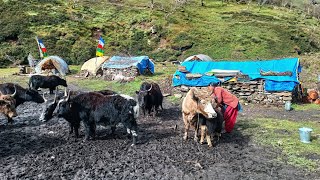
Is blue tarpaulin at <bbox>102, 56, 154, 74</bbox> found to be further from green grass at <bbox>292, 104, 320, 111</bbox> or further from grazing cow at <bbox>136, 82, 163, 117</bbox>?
green grass at <bbox>292, 104, 320, 111</bbox>

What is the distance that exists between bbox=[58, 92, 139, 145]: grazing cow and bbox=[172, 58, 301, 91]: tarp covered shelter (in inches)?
287

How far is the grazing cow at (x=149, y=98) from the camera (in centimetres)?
1114

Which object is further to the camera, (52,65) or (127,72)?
(52,65)

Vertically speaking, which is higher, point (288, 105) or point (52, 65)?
point (52, 65)

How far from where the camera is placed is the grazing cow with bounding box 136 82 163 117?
36.6 feet

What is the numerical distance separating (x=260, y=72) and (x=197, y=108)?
715 centimetres

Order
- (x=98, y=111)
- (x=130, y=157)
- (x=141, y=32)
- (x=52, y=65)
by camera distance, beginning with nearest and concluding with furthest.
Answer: (x=130, y=157), (x=98, y=111), (x=52, y=65), (x=141, y=32)

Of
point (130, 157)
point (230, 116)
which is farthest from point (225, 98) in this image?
point (130, 157)

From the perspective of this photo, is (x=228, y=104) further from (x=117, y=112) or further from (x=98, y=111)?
(x=98, y=111)

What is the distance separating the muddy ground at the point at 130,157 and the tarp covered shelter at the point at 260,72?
18.1 ft

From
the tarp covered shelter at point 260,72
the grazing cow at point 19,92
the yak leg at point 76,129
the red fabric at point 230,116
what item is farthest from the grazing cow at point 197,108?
the tarp covered shelter at point 260,72

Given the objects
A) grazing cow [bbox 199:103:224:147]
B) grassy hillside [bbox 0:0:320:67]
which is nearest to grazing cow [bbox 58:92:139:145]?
grazing cow [bbox 199:103:224:147]

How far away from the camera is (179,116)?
11.9 metres

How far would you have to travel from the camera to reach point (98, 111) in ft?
28.0
